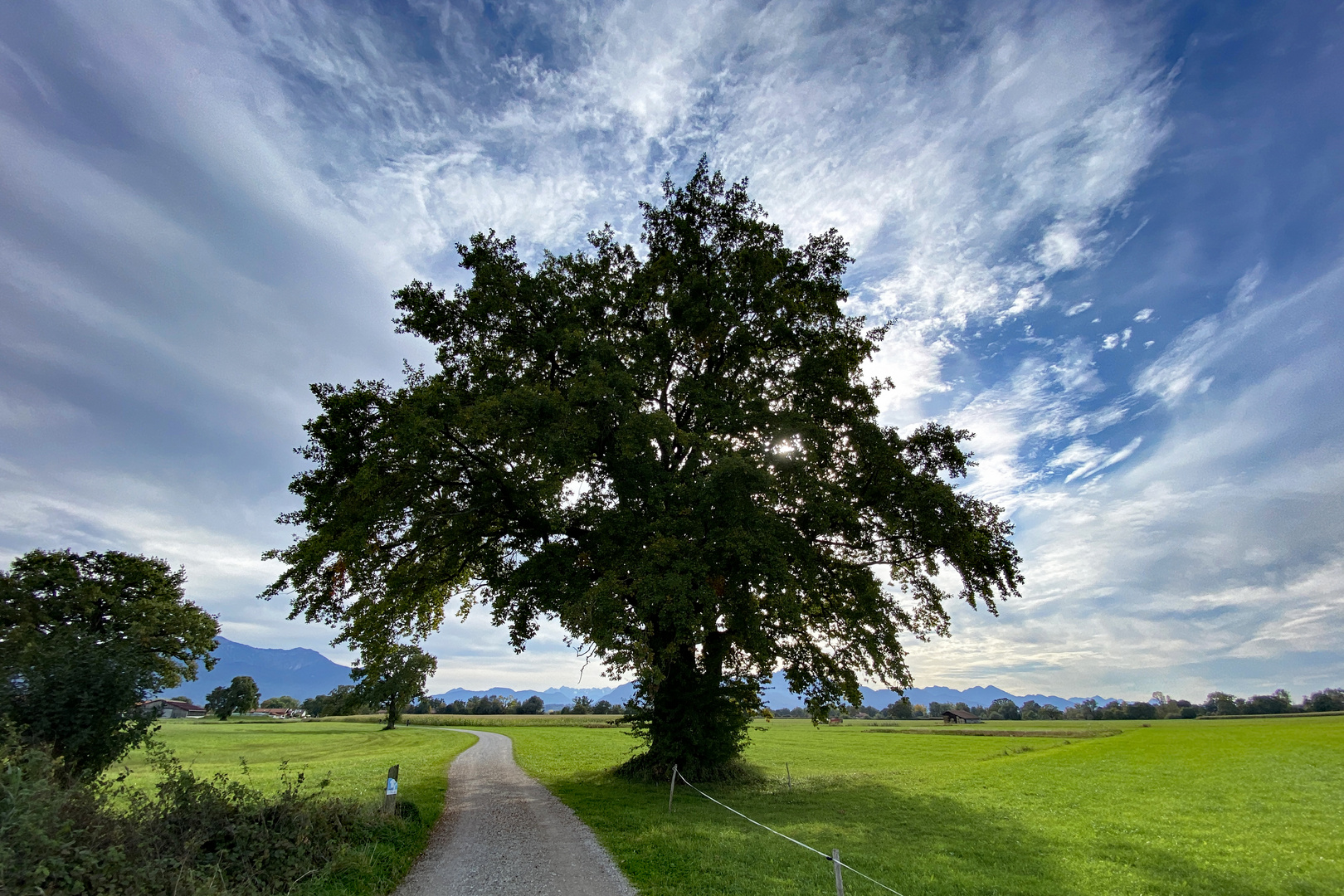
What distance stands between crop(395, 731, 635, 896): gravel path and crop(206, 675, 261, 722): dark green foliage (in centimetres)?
10580

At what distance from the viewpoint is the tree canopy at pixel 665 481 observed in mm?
16297

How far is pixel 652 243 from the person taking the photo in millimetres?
21922

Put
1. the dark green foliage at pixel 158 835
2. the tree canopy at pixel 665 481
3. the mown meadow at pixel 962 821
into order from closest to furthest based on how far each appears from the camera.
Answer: the dark green foliage at pixel 158 835 → the mown meadow at pixel 962 821 → the tree canopy at pixel 665 481

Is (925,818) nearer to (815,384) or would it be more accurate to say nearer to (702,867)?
(702,867)

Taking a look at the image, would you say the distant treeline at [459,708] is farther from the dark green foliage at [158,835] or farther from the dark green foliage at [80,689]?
the dark green foliage at [80,689]

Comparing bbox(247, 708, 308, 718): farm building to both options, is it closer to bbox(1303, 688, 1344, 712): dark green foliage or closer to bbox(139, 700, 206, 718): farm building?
bbox(139, 700, 206, 718): farm building

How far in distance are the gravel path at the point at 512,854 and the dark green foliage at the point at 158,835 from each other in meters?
1.68

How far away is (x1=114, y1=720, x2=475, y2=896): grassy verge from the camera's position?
9.05 metres

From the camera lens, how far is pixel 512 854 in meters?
10.8

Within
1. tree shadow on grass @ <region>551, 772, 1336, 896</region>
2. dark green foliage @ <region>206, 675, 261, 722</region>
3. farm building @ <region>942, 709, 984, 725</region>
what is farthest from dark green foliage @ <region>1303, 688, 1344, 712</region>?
dark green foliage @ <region>206, 675, 261, 722</region>

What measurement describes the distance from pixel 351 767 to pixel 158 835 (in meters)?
23.9

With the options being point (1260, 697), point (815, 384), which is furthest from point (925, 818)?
point (1260, 697)

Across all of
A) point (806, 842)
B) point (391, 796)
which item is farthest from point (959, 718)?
point (391, 796)

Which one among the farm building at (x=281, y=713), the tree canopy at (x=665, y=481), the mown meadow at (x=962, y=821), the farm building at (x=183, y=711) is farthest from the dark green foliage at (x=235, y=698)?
the tree canopy at (x=665, y=481)
